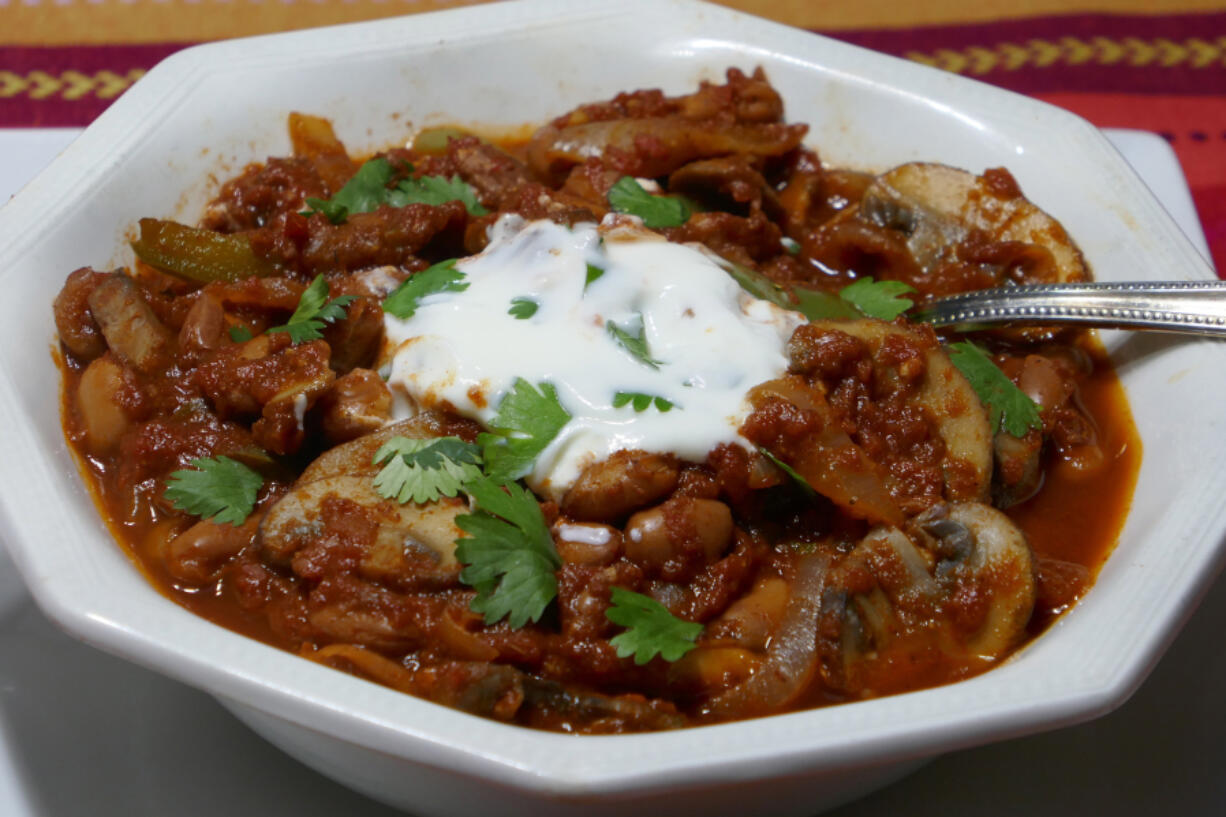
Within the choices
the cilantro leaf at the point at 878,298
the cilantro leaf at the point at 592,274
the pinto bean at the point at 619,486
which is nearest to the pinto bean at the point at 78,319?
the cilantro leaf at the point at 592,274

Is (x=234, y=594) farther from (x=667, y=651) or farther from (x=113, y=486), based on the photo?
(x=667, y=651)

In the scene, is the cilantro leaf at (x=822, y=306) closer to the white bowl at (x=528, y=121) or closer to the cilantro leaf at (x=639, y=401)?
the cilantro leaf at (x=639, y=401)

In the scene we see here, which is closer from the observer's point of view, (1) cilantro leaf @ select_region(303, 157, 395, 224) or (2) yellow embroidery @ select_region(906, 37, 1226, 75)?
(1) cilantro leaf @ select_region(303, 157, 395, 224)

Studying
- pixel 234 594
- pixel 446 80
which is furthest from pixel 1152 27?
pixel 234 594

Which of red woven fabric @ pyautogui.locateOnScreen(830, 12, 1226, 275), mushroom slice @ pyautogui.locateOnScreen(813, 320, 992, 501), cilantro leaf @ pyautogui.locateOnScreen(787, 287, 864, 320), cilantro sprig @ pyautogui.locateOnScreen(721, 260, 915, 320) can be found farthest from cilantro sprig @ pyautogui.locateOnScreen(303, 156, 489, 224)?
red woven fabric @ pyautogui.locateOnScreen(830, 12, 1226, 275)

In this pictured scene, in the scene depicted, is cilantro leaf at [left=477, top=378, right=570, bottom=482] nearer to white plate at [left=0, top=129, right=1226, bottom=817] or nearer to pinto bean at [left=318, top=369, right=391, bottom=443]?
pinto bean at [left=318, top=369, right=391, bottom=443]
